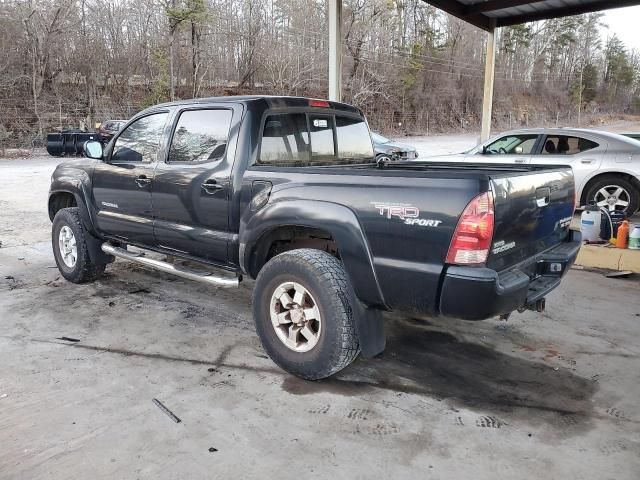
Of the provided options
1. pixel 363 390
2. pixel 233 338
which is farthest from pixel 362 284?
pixel 233 338

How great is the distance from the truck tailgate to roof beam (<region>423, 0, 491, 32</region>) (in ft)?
21.2

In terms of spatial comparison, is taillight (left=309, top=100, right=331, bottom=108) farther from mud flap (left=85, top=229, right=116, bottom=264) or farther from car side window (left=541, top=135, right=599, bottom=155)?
car side window (left=541, top=135, right=599, bottom=155)

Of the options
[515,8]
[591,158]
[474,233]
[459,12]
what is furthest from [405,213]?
[515,8]

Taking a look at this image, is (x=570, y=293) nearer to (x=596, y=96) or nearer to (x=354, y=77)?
(x=354, y=77)

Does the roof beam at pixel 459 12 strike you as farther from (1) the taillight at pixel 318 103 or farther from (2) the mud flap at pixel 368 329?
(2) the mud flap at pixel 368 329

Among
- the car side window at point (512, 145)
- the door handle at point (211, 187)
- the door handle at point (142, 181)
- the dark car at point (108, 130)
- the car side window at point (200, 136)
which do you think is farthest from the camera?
the dark car at point (108, 130)

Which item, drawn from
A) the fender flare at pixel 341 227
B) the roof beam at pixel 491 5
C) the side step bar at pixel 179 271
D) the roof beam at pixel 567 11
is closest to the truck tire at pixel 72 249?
the side step bar at pixel 179 271

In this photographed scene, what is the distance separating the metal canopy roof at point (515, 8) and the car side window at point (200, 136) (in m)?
6.36

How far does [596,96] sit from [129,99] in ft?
189

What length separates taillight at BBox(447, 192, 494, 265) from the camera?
272cm

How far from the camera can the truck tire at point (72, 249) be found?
17.7 ft

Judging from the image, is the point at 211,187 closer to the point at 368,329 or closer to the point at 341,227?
the point at 341,227


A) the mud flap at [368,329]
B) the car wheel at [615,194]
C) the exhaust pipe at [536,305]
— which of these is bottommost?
the mud flap at [368,329]

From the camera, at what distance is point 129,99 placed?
95.8 feet
